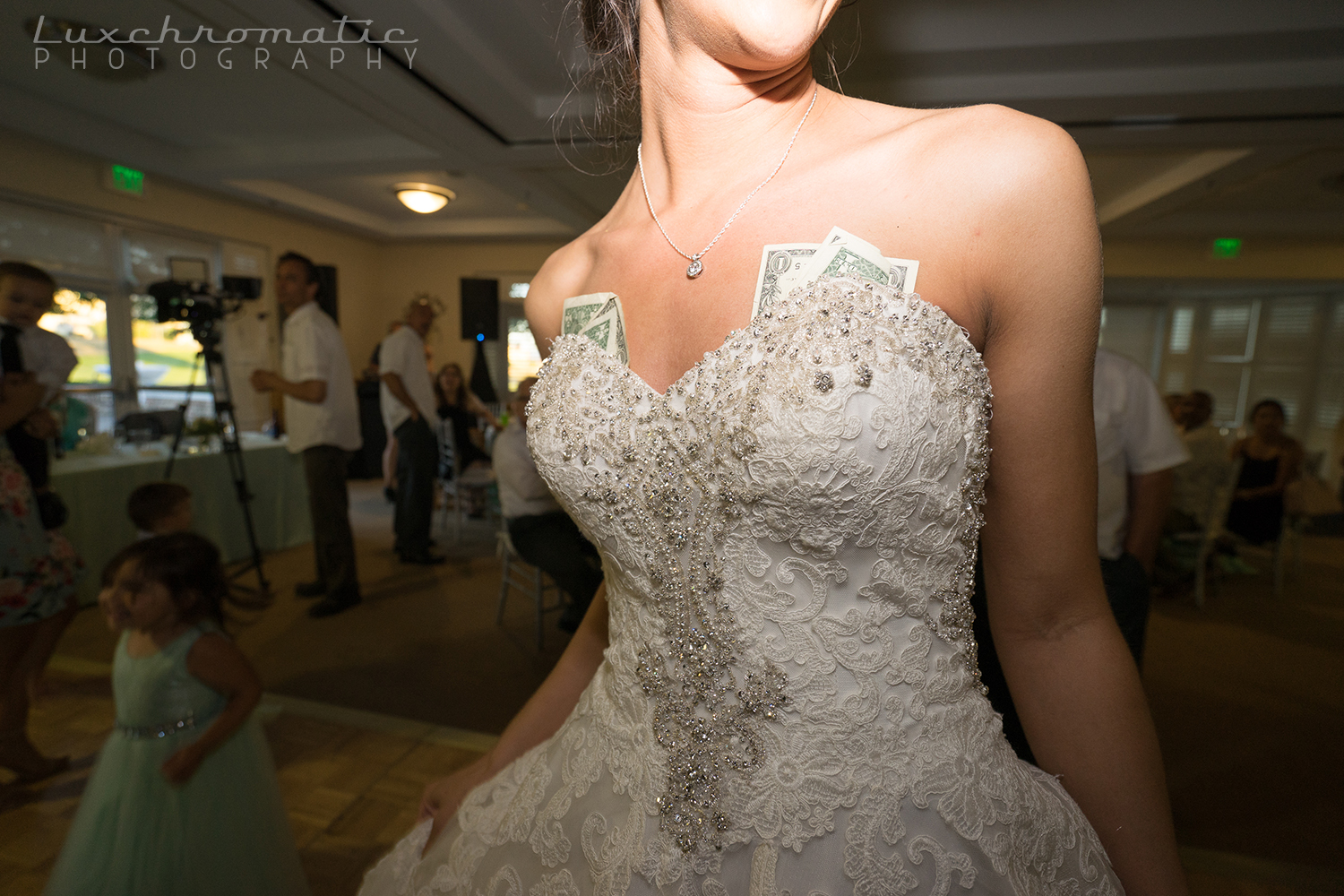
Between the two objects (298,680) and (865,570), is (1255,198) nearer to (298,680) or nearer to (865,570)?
(865,570)

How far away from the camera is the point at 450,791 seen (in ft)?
2.91

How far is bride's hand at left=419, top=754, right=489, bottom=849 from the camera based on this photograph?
0.87 m

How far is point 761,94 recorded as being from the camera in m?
Result: 0.71

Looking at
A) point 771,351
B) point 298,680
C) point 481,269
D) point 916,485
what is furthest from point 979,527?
point 481,269

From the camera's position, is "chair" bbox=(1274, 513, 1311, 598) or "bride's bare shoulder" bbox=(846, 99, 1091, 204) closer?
"bride's bare shoulder" bbox=(846, 99, 1091, 204)

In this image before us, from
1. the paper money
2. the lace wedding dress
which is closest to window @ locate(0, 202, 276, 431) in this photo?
the lace wedding dress

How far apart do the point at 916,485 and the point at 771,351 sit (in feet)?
0.57

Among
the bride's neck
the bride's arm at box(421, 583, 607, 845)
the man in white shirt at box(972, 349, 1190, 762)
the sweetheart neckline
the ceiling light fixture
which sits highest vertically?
the ceiling light fixture

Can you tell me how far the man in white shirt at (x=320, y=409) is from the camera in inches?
139

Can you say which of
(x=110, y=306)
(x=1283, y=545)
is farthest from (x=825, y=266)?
(x=1283, y=545)

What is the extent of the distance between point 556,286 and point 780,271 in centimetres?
37

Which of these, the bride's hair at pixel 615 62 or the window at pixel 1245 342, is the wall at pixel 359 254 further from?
the window at pixel 1245 342

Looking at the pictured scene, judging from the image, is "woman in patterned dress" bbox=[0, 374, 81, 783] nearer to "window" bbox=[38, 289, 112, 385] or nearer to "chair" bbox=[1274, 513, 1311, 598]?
"window" bbox=[38, 289, 112, 385]

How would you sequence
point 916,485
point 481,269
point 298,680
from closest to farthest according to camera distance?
point 916,485, point 298,680, point 481,269
